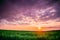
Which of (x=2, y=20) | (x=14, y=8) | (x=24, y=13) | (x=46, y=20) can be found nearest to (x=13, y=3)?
(x=14, y=8)

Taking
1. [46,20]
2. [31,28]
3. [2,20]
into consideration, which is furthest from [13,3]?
[46,20]

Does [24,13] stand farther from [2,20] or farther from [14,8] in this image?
[2,20]

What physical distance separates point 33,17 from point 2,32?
66cm

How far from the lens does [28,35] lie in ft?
5.52

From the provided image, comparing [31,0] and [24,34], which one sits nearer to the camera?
[31,0]

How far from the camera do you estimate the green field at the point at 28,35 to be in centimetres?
161

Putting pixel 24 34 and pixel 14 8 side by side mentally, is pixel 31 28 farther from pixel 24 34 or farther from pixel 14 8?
pixel 14 8

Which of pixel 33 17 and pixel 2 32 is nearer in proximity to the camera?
pixel 33 17

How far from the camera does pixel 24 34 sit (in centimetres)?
169

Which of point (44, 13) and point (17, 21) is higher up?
point (44, 13)

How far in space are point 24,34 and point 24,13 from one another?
0.40m

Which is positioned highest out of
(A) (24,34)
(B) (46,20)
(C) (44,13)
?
(C) (44,13)

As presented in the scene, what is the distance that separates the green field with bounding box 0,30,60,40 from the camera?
1.61 metres

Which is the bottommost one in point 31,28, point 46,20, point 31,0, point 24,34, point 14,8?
point 24,34
